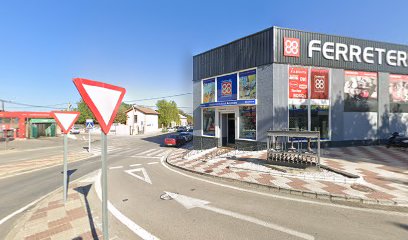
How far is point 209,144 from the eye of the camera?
19.1 metres

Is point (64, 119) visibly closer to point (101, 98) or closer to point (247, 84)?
point (101, 98)

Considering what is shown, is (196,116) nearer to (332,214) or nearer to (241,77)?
(241,77)

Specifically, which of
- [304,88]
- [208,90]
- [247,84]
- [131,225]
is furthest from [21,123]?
[304,88]

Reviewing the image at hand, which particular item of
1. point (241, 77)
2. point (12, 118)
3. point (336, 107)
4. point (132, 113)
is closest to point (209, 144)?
point (241, 77)

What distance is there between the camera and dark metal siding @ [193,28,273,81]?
1529 cm

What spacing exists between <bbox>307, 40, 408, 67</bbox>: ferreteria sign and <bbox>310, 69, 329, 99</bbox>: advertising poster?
3.75 ft

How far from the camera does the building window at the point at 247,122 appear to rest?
16047 millimetres

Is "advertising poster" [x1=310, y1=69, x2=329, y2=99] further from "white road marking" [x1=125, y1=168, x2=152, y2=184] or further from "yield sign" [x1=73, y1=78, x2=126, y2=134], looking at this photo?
"yield sign" [x1=73, y1=78, x2=126, y2=134]

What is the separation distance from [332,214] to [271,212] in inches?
55.7

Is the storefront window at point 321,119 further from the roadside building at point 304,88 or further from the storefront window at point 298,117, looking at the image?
the storefront window at point 298,117

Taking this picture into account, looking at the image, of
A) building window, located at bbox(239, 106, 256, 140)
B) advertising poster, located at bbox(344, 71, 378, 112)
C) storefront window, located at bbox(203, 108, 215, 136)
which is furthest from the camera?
storefront window, located at bbox(203, 108, 215, 136)

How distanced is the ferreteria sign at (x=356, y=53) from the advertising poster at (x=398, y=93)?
45.0 inches

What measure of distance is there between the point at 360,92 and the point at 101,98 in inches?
770

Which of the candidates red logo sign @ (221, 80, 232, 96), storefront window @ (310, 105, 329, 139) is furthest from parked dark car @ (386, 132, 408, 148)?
red logo sign @ (221, 80, 232, 96)
